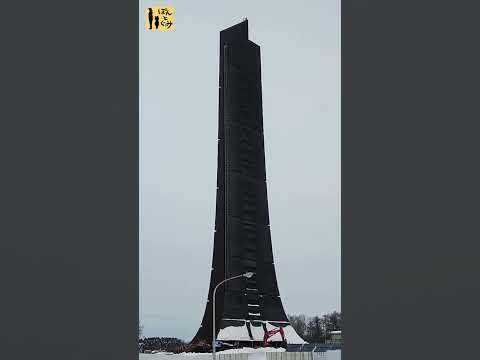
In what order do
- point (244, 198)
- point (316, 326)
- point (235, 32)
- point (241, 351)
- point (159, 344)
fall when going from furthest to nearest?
point (244, 198) < point (235, 32) < point (316, 326) < point (241, 351) < point (159, 344)

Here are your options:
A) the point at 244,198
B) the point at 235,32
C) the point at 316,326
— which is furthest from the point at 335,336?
the point at 235,32

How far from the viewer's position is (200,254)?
19.1m

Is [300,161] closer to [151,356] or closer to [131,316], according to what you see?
[151,356]

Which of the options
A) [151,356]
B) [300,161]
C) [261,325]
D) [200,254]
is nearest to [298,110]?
[300,161]

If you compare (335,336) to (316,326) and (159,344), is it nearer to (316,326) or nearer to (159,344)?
(316,326)

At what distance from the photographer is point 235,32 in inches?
771

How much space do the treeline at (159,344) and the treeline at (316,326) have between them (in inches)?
131

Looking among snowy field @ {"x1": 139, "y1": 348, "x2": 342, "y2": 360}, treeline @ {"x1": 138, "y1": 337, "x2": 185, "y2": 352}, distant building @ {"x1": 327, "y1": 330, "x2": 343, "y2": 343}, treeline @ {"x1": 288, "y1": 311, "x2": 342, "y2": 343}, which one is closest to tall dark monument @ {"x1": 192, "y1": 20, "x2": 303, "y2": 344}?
treeline @ {"x1": 288, "y1": 311, "x2": 342, "y2": 343}

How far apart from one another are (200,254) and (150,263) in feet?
5.04

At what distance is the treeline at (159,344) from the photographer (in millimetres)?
18062

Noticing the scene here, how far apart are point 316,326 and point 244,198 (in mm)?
4036

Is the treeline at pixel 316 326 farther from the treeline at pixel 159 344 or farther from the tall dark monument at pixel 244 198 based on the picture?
the treeline at pixel 159 344

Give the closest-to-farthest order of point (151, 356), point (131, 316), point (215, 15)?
point (131, 316) → point (151, 356) → point (215, 15)

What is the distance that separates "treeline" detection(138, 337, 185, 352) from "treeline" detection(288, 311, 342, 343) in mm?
3331
